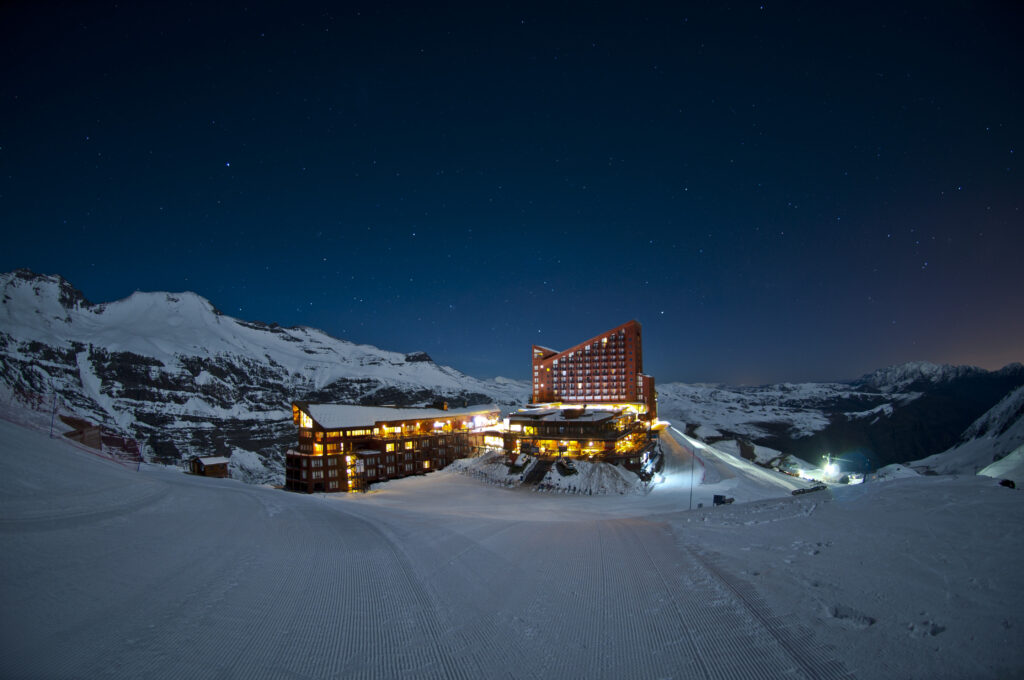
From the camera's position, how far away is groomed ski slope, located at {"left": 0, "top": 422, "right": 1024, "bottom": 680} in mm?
5047

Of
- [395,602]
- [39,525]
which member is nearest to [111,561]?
[39,525]

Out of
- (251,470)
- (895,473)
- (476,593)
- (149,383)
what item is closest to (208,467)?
(476,593)

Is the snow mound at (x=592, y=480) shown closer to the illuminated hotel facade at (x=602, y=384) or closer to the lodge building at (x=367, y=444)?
the illuminated hotel facade at (x=602, y=384)

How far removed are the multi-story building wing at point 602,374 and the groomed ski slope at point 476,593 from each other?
64.3 metres

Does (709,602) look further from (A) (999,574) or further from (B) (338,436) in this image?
(B) (338,436)

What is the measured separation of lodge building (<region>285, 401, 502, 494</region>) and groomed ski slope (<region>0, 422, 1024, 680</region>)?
31.9m

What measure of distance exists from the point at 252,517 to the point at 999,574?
14496 mm

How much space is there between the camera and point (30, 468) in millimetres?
8227

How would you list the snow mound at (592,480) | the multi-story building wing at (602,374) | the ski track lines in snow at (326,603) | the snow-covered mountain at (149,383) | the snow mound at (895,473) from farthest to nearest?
the snow-covered mountain at (149,383) < the multi-story building wing at (602,374) < the snow mound at (895,473) < the snow mound at (592,480) < the ski track lines in snow at (326,603)

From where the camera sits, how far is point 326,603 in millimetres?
6391

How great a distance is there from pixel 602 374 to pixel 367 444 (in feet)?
152

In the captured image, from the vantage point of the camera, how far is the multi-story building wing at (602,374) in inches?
2938

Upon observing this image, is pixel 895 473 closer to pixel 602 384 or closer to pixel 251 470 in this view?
pixel 602 384

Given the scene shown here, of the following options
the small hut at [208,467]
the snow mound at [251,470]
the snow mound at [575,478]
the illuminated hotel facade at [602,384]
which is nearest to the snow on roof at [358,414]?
the small hut at [208,467]
